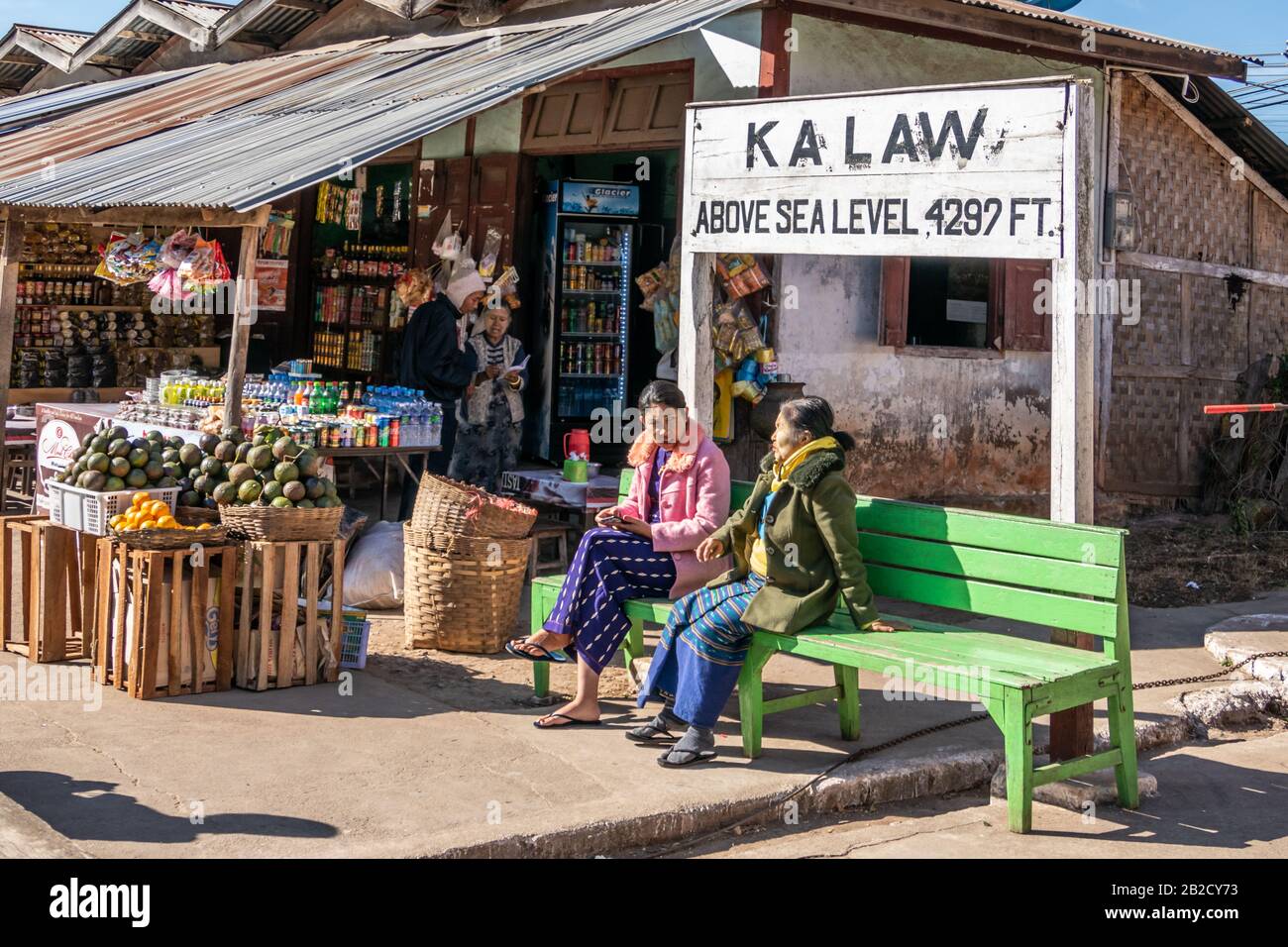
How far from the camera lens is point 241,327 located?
8.56 m

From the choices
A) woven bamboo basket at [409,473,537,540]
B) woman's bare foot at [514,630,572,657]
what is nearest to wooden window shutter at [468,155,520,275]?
woven bamboo basket at [409,473,537,540]

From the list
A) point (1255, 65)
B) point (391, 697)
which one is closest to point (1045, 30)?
point (1255, 65)

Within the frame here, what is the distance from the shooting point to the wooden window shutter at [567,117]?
11.5 metres

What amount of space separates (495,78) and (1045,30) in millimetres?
4475

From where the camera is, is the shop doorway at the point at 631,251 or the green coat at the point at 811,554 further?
the shop doorway at the point at 631,251

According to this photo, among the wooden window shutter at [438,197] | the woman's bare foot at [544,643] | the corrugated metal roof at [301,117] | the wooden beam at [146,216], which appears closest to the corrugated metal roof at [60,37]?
the corrugated metal roof at [301,117]

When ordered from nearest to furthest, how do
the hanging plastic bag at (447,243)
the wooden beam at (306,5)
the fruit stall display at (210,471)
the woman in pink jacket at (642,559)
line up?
the woman in pink jacket at (642,559) < the fruit stall display at (210,471) < the hanging plastic bag at (447,243) < the wooden beam at (306,5)

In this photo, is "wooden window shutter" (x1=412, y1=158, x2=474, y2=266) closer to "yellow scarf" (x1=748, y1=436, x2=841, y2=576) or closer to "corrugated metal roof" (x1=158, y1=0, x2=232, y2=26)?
"corrugated metal roof" (x1=158, y1=0, x2=232, y2=26)

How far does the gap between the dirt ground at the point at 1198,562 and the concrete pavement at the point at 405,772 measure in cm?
324

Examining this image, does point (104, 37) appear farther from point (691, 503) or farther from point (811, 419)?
point (811, 419)

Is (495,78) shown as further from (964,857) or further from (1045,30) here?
(964,857)

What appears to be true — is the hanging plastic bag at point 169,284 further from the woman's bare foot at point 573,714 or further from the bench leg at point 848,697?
the bench leg at point 848,697

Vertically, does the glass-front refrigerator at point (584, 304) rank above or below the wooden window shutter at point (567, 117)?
below

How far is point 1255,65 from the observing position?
1236 cm
